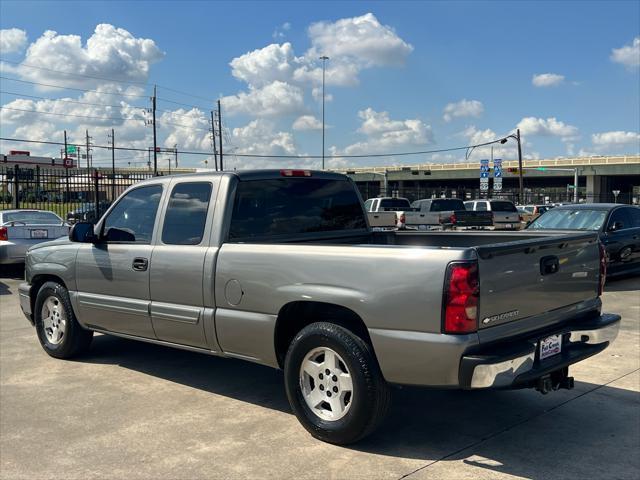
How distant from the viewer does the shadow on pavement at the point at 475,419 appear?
3.98 meters

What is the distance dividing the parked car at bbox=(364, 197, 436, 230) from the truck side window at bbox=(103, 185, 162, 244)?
495 inches

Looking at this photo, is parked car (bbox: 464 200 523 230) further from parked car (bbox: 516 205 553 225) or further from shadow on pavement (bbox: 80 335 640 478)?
shadow on pavement (bbox: 80 335 640 478)

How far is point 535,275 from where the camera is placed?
4.00 metres

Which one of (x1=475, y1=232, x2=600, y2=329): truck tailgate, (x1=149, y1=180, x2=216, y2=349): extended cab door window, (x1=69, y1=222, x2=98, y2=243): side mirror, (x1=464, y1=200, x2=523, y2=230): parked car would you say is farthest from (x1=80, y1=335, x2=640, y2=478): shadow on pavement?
(x1=464, y1=200, x2=523, y2=230): parked car

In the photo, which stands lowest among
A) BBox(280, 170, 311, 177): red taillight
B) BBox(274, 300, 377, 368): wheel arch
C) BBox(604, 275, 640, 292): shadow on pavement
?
BBox(604, 275, 640, 292): shadow on pavement

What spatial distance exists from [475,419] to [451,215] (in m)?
17.8

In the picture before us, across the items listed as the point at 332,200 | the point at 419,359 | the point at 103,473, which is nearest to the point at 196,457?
the point at 103,473

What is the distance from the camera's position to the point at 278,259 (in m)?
4.33

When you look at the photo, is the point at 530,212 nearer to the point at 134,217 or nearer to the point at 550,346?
the point at 134,217

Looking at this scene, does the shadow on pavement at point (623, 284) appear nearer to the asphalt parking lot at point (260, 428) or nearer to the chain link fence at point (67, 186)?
the asphalt parking lot at point (260, 428)

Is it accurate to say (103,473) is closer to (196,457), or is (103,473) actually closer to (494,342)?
(196,457)

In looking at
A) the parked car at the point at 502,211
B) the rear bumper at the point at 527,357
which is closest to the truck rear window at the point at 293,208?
the rear bumper at the point at 527,357

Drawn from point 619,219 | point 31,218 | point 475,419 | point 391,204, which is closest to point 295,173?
point 475,419

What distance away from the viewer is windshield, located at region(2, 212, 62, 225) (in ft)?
41.5
